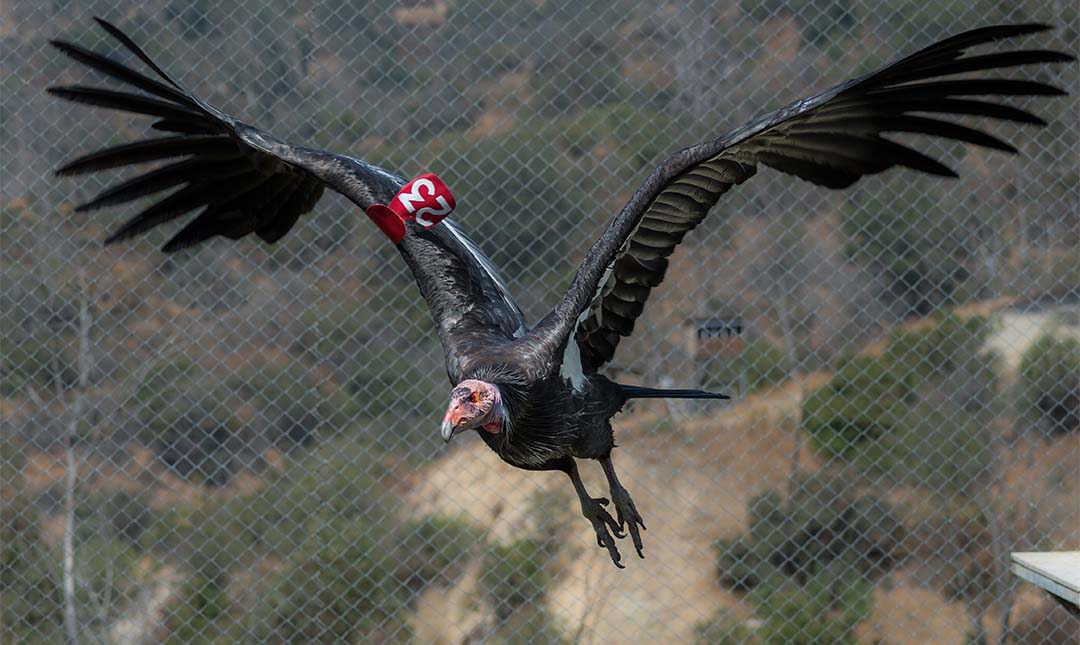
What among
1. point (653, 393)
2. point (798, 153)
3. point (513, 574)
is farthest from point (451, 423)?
point (513, 574)

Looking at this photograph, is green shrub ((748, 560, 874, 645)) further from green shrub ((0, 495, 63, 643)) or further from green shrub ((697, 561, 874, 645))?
green shrub ((0, 495, 63, 643))

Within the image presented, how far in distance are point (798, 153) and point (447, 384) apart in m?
2.79

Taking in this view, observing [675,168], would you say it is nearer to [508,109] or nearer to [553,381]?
[553,381]

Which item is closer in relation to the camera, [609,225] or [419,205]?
[419,205]

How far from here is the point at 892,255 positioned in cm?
544

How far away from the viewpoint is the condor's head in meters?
2.29

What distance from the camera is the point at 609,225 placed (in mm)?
2664

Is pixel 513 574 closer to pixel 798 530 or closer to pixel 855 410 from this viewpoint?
pixel 798 530

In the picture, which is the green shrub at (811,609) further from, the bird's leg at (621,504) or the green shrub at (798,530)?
the bird's leg at (621,504)

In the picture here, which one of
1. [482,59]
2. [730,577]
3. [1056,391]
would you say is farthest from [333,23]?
[1056,391]

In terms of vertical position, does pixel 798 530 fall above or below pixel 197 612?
above

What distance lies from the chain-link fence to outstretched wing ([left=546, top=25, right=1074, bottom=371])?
5.82 feet

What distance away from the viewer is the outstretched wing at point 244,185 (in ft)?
9.27

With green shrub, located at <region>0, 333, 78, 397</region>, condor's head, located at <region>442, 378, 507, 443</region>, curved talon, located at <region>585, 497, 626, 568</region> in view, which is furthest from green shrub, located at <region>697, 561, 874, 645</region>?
green shrub, located at <region>0, 333, 78, 397</region>
